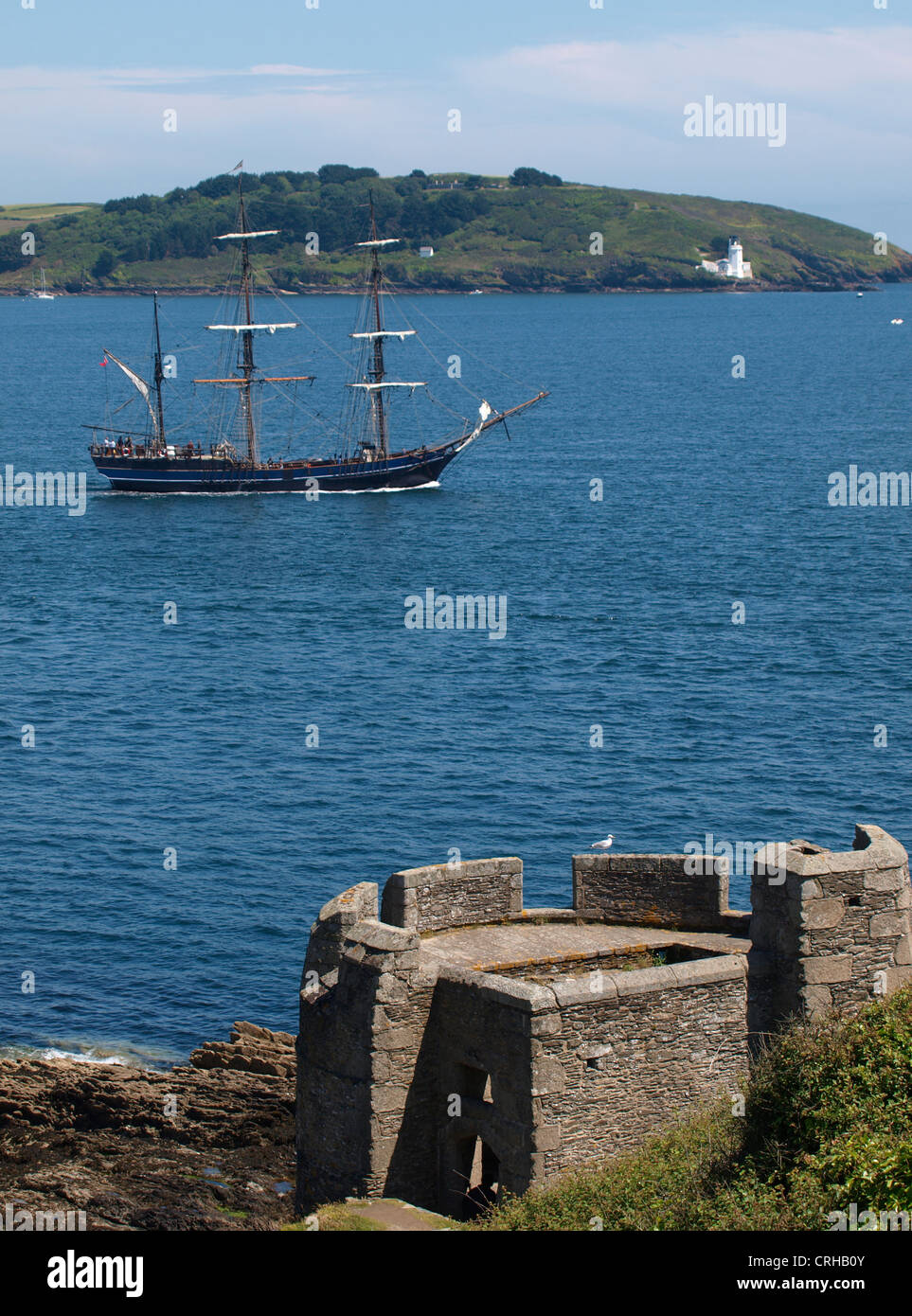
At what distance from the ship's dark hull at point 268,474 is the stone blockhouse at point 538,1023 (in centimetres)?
10548

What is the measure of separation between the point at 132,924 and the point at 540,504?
231 ft

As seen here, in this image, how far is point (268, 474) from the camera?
126 meters

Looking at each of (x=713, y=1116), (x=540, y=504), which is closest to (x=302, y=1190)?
(x=713, y=1116)

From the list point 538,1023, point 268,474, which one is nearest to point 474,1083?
point 538,1023

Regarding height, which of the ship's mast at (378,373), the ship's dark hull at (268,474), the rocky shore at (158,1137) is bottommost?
the rocky shore at (158,1137)

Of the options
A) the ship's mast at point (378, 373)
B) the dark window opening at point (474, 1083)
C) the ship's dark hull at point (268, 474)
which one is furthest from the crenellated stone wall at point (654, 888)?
the ship's mast at point (378, 373)

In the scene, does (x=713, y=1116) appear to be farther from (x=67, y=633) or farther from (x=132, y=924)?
(x=67, y=633)

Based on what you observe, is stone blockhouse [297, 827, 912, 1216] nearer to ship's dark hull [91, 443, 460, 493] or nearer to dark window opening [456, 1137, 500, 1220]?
dark window opening [456, 1137, 500, 1220]

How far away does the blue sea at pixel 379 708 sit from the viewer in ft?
151

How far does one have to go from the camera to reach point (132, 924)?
45844 millimetres

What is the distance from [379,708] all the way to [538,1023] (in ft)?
150

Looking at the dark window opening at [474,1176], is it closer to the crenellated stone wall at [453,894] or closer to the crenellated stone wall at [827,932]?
the crenellated stone wall at [453,894]

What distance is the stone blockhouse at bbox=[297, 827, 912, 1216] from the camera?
19.9 metres

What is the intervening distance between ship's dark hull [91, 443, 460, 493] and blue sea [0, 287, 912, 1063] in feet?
21.3
